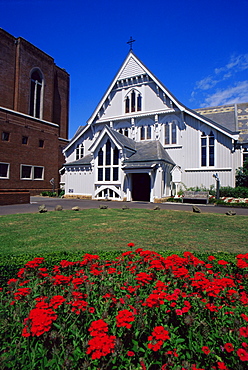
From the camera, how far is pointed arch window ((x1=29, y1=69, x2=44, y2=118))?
38.3 metres

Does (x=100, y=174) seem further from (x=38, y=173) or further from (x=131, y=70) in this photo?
(x=131, y=70)

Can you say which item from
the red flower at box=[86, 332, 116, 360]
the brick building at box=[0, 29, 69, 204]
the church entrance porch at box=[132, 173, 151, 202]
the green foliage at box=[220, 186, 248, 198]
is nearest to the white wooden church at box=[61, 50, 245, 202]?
the church entrance porch at box=[132, 173, 151, 202]

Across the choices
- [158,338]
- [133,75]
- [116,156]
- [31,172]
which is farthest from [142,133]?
[158,338]

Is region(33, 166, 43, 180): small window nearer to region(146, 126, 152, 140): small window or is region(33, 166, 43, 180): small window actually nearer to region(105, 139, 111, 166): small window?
region(105, 139, 111, 166): small window

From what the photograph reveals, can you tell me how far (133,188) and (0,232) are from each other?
19.7 m

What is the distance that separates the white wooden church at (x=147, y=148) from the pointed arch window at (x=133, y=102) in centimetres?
12

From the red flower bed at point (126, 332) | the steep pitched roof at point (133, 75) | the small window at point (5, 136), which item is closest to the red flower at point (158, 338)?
the red flower bed at point (126, 332)

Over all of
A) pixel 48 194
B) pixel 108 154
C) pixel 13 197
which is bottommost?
pixel 13 197

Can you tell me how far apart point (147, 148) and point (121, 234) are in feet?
63.0

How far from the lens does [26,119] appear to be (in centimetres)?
3409

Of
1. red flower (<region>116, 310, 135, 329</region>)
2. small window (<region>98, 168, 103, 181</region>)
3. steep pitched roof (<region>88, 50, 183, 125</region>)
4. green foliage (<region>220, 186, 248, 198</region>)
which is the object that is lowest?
red flower (<region>116, 310, 135, 329</region>)

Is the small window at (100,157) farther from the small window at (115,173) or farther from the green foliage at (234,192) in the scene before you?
the green foliage at (234,192)

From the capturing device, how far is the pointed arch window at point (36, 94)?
38312mm

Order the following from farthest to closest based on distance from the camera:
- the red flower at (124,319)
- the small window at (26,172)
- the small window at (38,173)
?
the small window at (38,173) → the small window at (26,172) → the red flower at (124,319)
